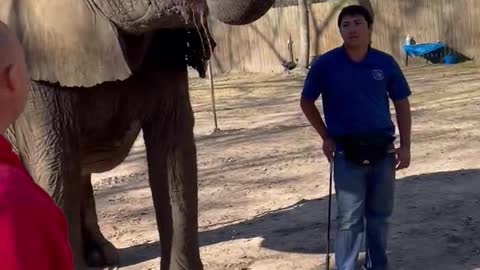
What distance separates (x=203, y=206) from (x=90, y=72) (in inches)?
143

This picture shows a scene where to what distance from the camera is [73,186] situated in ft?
14.2

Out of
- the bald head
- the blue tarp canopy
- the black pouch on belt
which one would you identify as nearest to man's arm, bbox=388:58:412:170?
the black pouch on belt

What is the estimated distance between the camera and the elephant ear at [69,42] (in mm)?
4039

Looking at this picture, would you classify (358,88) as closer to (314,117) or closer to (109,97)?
(314,117)

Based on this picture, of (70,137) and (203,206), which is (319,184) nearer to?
(203,206)

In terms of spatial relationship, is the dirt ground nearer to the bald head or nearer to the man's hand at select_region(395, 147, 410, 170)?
the man's hand at select_region(395, 147, 410, 170)

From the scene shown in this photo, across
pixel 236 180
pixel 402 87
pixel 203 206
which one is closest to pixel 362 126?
pixel 402 87

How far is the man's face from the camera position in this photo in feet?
15.5

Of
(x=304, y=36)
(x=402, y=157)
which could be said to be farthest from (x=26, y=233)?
(x=304, y=36)

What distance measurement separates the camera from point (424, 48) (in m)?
21.2

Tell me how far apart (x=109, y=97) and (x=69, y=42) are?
362mm

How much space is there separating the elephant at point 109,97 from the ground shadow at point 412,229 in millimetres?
1531

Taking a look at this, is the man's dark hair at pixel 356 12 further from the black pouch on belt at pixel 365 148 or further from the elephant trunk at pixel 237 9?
the elephant trunk at pixel 237 9

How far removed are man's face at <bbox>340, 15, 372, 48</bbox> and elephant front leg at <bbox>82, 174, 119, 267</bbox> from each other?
7.59 feet
